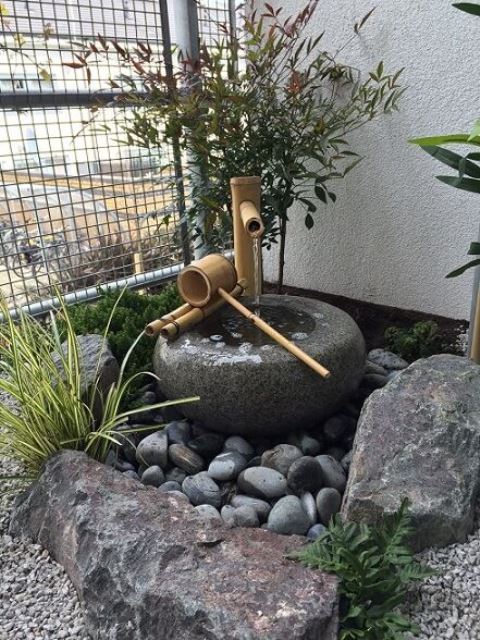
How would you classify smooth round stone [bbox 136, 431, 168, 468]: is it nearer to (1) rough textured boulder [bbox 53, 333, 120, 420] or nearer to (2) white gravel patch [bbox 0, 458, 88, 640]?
(1) rough textured boulder [bbox 53, 333, 120, 420]

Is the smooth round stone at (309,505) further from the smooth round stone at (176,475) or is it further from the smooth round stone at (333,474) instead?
the smooth round stone at (176,475)

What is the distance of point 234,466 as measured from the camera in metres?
1.92

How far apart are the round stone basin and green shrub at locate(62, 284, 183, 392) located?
0.29 meters

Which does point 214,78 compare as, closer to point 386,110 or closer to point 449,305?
point 386,110

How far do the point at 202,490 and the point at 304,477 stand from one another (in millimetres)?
326

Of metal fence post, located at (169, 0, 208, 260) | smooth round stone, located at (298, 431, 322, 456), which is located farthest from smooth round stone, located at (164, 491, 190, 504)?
metal fence post, located at (169, 0, 208, 260)

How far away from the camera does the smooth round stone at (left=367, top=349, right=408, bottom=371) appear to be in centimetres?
258

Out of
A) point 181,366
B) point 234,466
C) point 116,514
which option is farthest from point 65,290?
point 116,514

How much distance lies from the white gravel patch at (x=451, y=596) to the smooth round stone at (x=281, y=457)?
535 mm

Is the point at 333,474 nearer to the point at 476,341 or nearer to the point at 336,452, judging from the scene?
the point at 336,452

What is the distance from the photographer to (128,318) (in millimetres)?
2617

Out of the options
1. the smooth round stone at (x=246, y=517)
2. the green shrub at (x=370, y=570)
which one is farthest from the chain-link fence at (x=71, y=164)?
the green shrub at (x=370, y=570)

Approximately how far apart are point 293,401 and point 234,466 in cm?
29

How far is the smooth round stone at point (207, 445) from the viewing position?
80.7 inches
